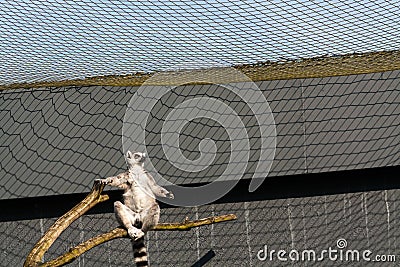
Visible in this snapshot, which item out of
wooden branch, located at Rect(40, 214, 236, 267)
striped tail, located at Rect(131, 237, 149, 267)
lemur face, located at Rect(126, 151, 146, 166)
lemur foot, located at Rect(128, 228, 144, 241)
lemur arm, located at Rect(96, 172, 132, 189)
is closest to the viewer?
wooden branch, located at Rect(40, 214, 236, 267)

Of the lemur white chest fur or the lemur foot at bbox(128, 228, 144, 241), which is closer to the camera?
the lemur foot at bbox(128, 228, 144, 241)

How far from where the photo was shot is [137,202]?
17.1 feet

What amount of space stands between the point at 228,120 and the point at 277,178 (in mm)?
518

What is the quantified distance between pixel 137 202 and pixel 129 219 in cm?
19

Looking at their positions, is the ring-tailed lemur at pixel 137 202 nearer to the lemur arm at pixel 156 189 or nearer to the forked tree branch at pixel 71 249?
the lemur arm at pixel 156 189

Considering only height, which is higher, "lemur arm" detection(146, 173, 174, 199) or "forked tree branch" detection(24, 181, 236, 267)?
"lemur arm" detection(146, 173, 174, 199)

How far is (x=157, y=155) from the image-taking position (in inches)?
236

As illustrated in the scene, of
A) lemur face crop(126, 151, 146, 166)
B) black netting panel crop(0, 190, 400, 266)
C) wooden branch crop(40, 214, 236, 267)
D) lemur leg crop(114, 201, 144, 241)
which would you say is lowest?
wooden branch crop(40, 214, 236, 267)

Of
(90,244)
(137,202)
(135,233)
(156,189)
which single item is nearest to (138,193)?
(137,202)

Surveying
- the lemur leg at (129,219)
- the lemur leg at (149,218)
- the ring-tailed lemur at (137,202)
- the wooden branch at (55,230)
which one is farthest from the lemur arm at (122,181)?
the wooden branch at (55,230)

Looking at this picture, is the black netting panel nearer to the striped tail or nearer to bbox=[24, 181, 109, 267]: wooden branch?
the striped tail

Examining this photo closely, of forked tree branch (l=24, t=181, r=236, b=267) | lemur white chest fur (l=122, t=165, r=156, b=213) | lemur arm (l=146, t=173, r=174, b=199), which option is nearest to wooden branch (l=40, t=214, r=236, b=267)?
forked tree branch (l=24, t=181, r=236, b=267)

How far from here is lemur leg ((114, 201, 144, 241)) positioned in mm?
4922

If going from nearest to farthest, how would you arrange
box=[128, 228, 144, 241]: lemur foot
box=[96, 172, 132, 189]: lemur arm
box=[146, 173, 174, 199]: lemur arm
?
box=[128, 228, 144, 241]: lemur foot < box=[96, 172, 132, 189]: lemur arm < box=[146, 173, 174, 199]: lemur arm
